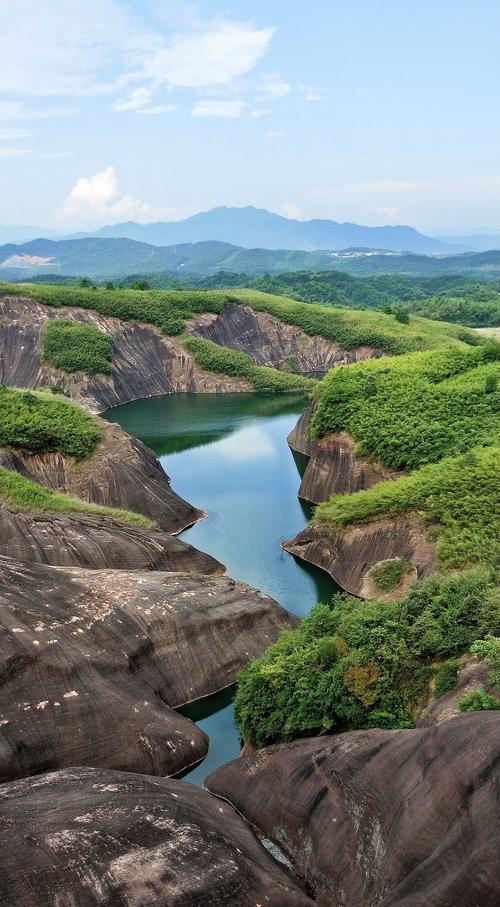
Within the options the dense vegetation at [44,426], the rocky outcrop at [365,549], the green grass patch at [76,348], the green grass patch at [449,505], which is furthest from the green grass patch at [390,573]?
the green grass patch at [76,348]

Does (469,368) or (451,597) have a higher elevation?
(469,368)

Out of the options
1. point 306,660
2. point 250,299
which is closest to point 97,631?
point 306,660

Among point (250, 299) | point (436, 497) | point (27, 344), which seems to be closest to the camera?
point (436, 497)

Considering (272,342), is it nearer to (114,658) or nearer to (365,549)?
(365,549)

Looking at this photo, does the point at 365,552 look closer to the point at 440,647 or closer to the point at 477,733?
the point at 440,647

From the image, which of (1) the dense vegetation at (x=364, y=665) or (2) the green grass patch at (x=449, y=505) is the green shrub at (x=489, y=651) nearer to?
(1) the dense vegetation at (x=364, y=665)
